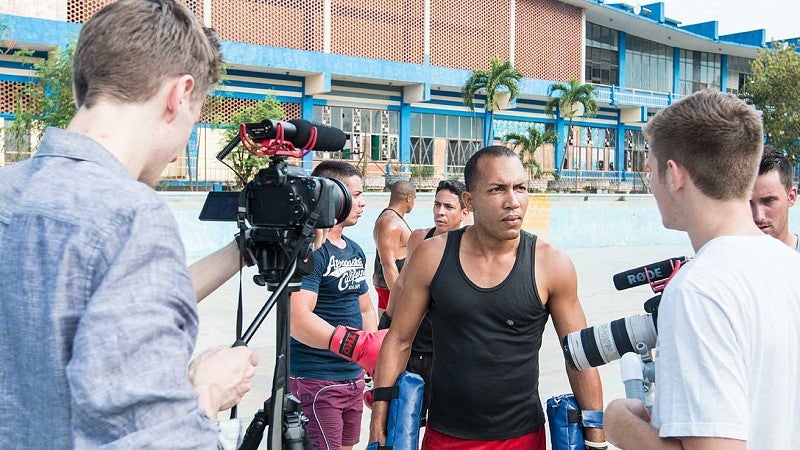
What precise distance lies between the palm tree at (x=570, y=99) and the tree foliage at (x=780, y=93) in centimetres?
935

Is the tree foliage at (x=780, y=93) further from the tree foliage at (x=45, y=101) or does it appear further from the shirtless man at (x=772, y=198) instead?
the shirtless man at (x=772, y=198)

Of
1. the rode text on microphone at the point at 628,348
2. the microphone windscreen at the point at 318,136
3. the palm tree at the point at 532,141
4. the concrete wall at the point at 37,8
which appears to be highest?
the concrete wall at the point at 37,8

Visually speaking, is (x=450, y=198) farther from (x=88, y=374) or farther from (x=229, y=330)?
(x=88, y=374)

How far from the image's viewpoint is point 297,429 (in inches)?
97.1

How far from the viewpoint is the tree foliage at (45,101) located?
70.6ft

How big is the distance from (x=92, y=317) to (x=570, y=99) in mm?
36847

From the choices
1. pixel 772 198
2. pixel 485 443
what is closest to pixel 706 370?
pixel 485 443

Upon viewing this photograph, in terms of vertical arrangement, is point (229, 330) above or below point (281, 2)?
below

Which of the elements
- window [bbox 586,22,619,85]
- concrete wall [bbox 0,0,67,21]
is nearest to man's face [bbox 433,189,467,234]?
concrete wall [bbox 0,0,67,21]

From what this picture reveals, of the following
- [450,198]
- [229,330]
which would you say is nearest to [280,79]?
[229,330]

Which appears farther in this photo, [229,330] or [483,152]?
[229,330]

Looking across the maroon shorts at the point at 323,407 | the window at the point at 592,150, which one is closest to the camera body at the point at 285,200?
the maroon shorts at the point at 323,407

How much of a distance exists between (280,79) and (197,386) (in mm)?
29724

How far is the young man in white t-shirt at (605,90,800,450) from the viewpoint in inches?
65.6
